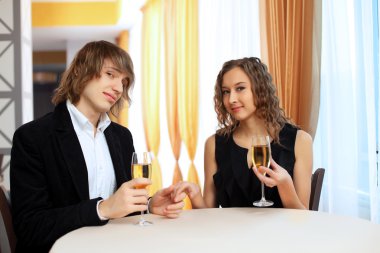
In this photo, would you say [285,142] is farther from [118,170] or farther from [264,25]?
[264,25]

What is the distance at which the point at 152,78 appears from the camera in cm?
720

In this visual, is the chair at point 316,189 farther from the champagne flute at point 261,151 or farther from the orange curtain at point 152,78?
the orange curtain at point 152,78

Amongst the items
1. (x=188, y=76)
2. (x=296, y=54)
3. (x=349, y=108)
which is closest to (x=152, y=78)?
(x=188, y=76)

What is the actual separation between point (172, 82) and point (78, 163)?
4.23 metres

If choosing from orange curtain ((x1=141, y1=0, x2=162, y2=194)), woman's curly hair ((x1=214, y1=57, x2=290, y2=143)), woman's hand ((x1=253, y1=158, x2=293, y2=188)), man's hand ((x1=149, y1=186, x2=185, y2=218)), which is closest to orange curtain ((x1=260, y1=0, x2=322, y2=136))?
woman's curly hair ((x1=214, y1=57, x2=290, y2=143))

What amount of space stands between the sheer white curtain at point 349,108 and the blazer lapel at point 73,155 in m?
1.67

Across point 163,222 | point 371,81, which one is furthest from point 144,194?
point 371,81

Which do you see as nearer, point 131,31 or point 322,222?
point 322,222

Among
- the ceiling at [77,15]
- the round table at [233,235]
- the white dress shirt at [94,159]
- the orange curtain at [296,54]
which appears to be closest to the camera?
the round table at [233,235]

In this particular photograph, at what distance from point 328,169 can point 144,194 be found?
1.87 metres

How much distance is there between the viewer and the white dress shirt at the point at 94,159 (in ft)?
6.54

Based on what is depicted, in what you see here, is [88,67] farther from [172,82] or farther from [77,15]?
[77,15]

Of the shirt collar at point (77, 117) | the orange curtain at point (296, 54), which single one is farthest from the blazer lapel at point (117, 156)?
the orange curtain at point (296, 54)

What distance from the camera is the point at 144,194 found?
1.58 m
